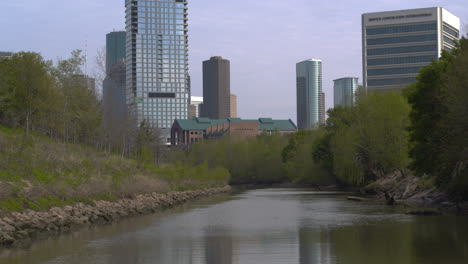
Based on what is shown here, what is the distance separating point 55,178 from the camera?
165ft

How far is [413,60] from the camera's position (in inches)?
7421

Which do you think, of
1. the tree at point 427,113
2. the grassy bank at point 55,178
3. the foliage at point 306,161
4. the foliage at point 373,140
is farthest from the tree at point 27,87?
the foliage at point 306,161

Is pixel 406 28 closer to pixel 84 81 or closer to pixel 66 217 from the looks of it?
pixel 84 81

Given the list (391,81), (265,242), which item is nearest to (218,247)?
(265,242)

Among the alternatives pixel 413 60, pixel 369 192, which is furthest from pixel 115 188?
pixel 413 60

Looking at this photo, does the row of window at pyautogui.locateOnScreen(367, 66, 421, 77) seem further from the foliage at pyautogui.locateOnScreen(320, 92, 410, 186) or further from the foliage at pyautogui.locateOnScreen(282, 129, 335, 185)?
the foliage at pyautogui.locateOnScreen(320, 92, 410, 186)

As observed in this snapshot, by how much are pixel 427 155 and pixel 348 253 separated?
27.7 metres

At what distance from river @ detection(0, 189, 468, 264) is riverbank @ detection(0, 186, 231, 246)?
5.54 ft

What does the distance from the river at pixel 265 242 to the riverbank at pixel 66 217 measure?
1688 mm

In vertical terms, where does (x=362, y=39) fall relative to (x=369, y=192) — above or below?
above

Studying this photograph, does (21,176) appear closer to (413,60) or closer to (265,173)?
(265,173)

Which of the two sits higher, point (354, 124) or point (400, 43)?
point (400, 43)

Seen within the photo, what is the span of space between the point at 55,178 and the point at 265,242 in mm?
25735

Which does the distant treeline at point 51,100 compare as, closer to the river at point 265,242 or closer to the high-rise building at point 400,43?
the river at point 265,242
